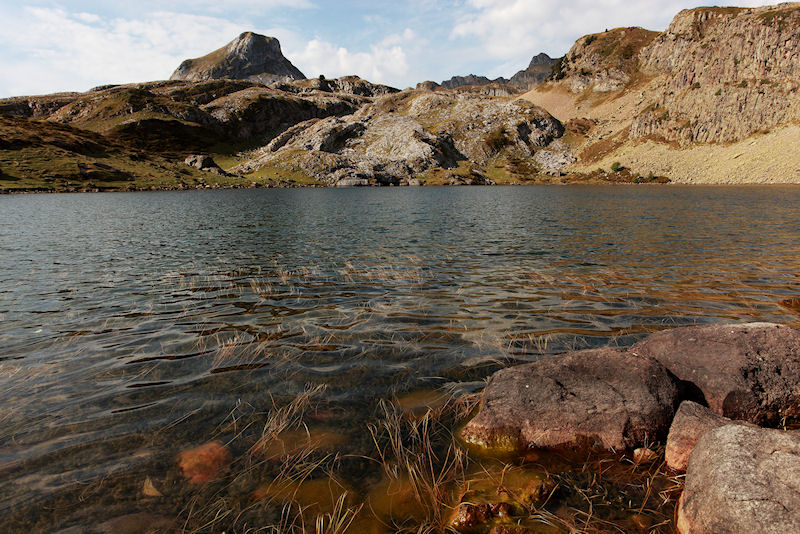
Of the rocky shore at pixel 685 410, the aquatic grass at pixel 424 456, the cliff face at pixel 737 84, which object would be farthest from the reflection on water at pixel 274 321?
the cliff face at pixel 737 84

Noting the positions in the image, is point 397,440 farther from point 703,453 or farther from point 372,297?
point 372,297

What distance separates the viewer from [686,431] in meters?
6.69

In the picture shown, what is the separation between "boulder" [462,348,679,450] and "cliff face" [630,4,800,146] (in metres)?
188

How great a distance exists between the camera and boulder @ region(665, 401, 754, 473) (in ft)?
21.4

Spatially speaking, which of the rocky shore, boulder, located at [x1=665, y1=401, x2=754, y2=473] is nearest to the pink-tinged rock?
the rocky shore

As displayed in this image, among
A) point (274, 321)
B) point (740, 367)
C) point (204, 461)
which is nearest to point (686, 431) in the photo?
point (740, 367)

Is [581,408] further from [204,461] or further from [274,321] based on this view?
[274,321]

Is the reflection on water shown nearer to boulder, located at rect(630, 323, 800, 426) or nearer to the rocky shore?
the rocky shore

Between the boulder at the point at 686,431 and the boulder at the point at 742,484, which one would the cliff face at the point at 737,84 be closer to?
the boulder at the point at 686,431

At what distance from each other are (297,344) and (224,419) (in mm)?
4105

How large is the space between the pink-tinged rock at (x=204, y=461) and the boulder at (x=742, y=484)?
7606mm

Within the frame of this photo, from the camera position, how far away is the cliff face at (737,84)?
137 m

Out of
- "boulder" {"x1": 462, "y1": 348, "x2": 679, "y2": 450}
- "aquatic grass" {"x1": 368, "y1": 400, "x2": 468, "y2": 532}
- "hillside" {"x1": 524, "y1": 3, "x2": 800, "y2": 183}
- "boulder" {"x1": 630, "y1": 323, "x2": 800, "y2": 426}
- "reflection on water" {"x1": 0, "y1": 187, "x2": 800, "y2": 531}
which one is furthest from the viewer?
"hillside" {"x1": 524, "y1": 3, "x2": 800, "y2": 183}

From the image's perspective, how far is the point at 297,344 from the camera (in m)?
12.2
